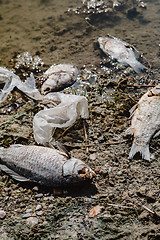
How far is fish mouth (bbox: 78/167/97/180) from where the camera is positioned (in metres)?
3.37

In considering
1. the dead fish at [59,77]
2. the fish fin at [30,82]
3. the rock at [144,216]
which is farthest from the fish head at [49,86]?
the rock at [144,216]

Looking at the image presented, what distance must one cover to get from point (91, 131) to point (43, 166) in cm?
126

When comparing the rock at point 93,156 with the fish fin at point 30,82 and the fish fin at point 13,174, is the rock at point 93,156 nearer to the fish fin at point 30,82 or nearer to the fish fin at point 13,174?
the fish fin at point 13,174

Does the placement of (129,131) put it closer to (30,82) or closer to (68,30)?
(30,82)

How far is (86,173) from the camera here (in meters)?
3.41

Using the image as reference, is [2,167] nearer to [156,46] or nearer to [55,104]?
[55,104]

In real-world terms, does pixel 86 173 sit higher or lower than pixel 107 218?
higher

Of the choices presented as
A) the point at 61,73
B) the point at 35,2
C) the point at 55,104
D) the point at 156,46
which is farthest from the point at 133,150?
the point at 35,2

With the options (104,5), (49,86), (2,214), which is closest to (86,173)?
(2,214)

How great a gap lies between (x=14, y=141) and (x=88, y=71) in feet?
8.65

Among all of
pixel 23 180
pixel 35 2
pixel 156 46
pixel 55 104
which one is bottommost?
pixel 23 180

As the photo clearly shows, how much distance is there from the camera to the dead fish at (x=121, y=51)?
5.79 m

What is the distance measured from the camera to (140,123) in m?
4.15

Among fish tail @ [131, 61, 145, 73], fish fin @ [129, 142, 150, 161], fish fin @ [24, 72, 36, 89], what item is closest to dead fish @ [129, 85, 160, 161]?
fish fin @ [129, 142, 150, 161]
